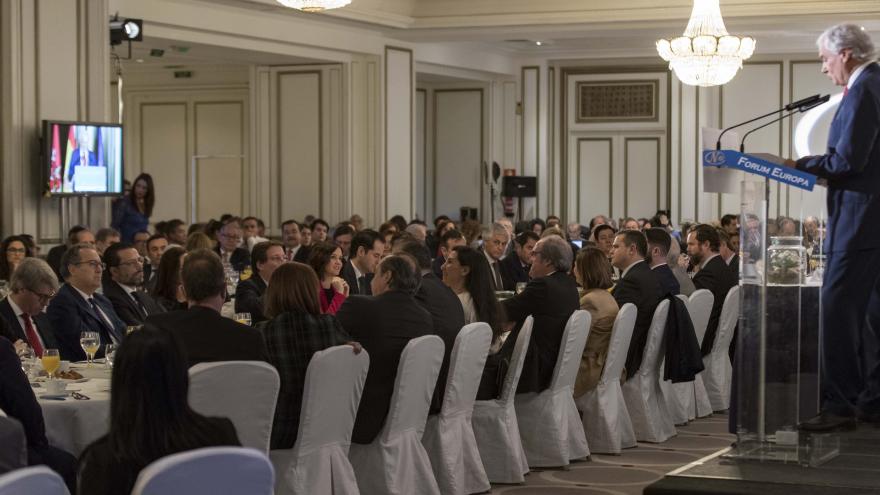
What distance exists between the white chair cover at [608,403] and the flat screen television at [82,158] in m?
5.65

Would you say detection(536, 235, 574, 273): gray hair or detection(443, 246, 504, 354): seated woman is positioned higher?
detection(536, 235, 574, 273): gray hair

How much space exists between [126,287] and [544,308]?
2.25 meters

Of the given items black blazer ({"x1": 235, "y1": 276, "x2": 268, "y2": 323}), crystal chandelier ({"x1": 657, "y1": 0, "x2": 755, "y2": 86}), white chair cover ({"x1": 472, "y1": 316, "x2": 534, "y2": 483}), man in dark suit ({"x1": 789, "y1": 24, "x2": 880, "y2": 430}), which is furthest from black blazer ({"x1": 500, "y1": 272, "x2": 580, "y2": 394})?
crystal chandelier ({"x1": 657, "y1": 0, "x2": 755, "y2": 86})

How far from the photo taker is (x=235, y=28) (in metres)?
14.0

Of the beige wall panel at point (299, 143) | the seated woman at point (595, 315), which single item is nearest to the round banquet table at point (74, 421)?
the seated woman at point (595, 315)

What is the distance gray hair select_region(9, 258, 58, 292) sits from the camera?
571cm

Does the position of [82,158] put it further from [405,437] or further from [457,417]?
[405,437]

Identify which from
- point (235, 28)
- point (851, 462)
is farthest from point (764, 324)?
point (235, 28)

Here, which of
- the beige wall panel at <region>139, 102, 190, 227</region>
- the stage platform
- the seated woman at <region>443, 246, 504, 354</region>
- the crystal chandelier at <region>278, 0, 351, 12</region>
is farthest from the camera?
the beige wall panel at <region>139, 102, 190, 227</region>

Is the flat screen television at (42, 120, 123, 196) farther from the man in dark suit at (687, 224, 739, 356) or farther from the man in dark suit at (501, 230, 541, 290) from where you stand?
the man in dark suit at (687, 224, 739, 356)

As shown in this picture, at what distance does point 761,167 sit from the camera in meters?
4.14

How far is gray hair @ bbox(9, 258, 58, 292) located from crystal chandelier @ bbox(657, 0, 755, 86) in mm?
9427

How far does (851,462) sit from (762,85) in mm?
16337

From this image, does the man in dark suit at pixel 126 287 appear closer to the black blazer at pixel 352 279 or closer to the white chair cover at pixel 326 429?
the black blazer at pixel 352 279
